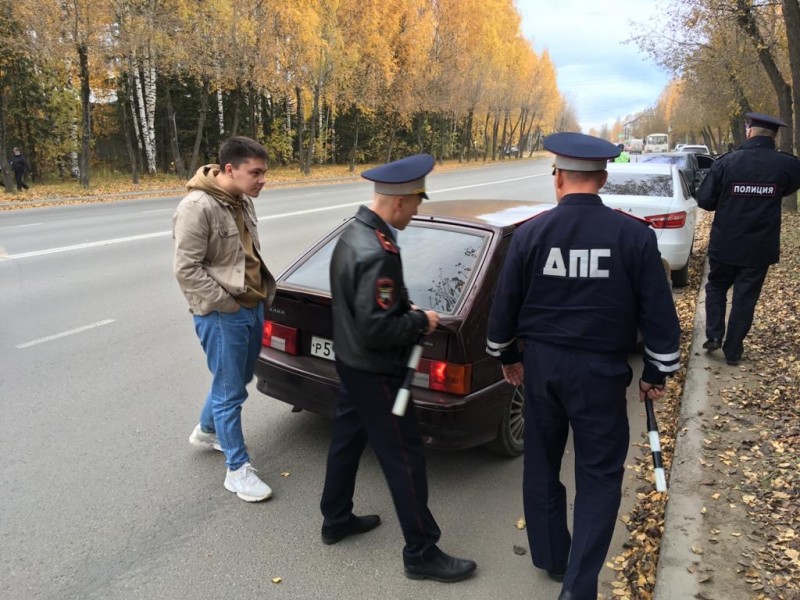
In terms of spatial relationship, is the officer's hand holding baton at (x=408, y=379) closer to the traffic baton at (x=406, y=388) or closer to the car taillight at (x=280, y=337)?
the traffic baton at (x=406, y=388)

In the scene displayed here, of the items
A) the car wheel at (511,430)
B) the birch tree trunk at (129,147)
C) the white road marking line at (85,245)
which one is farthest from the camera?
the birch tree trunk at (129,147)

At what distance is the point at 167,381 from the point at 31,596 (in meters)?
2.48

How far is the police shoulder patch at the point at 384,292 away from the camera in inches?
94.5

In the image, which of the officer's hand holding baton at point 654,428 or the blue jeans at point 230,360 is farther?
the blue jeans at point 230,360

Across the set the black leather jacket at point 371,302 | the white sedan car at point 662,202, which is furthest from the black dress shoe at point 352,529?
the white sedan car at point 662,202

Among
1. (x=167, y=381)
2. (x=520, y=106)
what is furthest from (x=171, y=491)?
(x=520, y=106)

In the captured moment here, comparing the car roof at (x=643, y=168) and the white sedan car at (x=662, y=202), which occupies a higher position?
the car roof at (x=643, y=168)

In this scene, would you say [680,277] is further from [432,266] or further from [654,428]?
[654,428]

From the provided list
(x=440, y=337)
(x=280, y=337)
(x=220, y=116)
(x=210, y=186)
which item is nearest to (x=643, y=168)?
(x=440, y=337)

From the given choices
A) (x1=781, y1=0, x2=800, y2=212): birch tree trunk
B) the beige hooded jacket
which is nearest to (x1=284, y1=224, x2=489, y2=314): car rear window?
the beige hooded jacket

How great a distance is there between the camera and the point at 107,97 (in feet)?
107

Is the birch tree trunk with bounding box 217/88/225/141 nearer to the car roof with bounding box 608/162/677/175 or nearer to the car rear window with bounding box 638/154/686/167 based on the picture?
the car rear window with bounding box 638/154/686/167

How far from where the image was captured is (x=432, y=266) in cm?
379

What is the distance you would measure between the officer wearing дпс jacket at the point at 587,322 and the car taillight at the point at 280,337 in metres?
1.64
